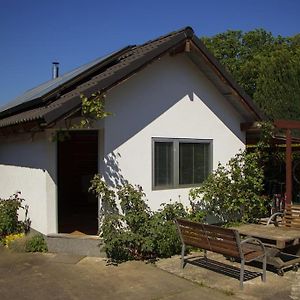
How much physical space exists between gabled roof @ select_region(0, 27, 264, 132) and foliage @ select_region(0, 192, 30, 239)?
185 cm

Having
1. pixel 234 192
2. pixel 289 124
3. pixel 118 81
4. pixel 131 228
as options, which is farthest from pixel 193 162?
pixel 118 81

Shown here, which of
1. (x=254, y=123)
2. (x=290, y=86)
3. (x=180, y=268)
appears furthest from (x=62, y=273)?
(x=290, y=86)

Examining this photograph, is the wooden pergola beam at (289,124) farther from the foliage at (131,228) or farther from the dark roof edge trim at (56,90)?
the dark roof edge trim at (56,90)

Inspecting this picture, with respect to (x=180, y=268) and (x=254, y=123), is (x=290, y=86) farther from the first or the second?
(x=180, y=268)

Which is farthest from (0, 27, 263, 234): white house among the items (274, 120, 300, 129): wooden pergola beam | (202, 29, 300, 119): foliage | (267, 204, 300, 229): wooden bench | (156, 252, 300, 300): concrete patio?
(202, 29, 300, 119): foliage

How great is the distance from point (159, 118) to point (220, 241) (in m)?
3.57

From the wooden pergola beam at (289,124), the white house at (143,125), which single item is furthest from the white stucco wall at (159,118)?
the wooden pergola beam at (289,124)

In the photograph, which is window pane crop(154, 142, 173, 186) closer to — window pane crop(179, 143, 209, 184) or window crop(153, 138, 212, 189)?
window crop(153, 138, 212, 189)

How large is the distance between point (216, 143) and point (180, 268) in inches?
159

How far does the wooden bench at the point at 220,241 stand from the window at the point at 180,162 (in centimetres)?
213

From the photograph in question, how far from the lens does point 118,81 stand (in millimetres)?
7953

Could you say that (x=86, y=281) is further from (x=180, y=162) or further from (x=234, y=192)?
(x=234, y=192)

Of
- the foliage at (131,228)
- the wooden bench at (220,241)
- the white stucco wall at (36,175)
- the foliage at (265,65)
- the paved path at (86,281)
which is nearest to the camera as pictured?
the paved path at (86,281)

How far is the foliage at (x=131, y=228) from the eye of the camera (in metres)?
7.70
